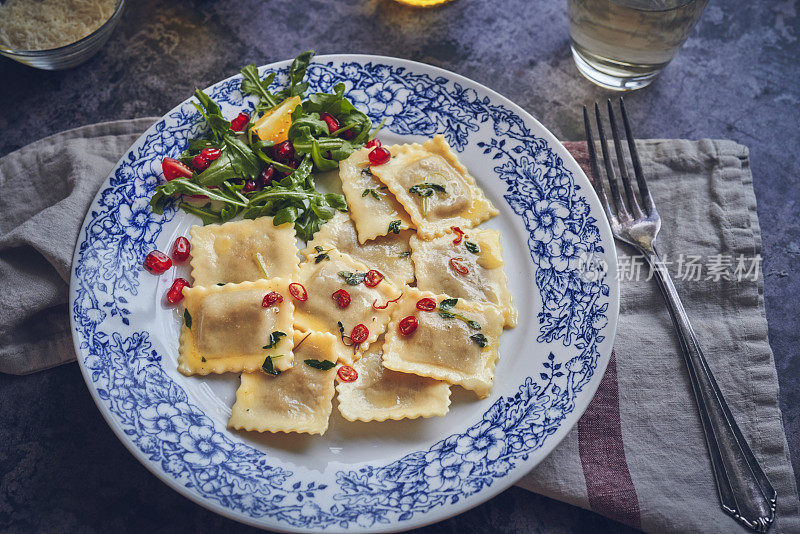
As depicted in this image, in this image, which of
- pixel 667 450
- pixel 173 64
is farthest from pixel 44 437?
pixel 667 450

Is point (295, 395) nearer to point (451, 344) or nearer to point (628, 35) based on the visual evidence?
A: point (451, 344)

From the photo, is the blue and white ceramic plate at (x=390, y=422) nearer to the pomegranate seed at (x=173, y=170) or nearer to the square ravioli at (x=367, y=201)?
the pomegranate seed at (x=173, y=170)

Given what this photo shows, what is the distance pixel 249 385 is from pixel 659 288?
326 centimetres

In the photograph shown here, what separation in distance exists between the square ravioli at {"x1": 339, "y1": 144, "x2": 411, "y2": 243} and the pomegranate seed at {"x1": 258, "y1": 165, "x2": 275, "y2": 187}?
550mm

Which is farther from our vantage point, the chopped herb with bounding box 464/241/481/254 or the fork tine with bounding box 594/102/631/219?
the fork tine with bounding box 594/102/631/219

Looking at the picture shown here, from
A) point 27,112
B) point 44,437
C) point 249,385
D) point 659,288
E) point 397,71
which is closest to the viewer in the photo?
point 249,385

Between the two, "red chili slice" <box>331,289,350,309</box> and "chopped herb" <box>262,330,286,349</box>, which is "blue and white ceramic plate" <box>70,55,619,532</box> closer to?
"chopped herb" <box>262,330,286,349</box>

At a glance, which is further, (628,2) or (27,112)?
(27,112)

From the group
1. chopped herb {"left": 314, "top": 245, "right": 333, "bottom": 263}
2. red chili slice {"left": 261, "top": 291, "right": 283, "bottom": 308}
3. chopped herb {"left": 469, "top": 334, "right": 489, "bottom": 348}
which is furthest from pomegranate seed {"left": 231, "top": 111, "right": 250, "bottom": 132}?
chopped herb {"left": 469, "top": 334, "right": 489, "bottom": 348}

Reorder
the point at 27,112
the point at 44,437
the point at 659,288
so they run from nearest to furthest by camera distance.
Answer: the point at 44,437
the point at 659,288
the point at 27,112

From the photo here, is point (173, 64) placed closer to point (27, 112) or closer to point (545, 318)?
point (27, 112)

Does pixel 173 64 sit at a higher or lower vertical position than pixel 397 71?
lower

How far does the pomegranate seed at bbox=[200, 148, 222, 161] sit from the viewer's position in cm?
503

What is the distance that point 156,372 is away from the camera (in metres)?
4.48
